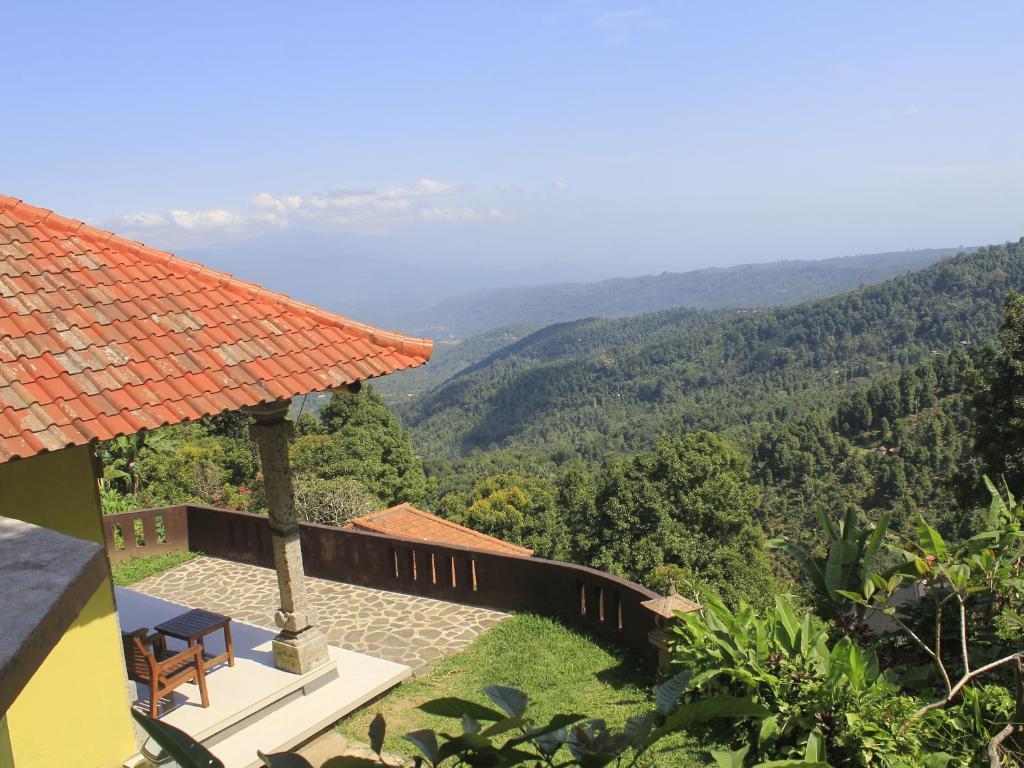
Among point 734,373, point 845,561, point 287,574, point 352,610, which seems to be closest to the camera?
point 845,561

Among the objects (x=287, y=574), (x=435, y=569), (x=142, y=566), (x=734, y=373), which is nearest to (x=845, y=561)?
(x=287, y=574)

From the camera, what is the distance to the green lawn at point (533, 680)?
627 cm

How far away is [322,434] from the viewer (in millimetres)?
30672

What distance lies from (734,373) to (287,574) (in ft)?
403

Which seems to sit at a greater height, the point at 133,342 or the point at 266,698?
the point at 133,342

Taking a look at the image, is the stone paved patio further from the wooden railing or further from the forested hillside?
the forested hillside

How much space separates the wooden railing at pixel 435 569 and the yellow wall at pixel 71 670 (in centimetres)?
406

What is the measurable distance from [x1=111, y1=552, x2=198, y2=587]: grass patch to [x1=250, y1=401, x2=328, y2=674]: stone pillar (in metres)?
4.22

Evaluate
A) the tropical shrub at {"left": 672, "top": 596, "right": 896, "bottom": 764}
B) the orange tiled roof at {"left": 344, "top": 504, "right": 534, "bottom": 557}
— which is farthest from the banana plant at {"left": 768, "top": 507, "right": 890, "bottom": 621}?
the orange tiled roof at {"left": 344, "top": 504, "right": 534, "bottom": 557}

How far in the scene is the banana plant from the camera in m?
5.05

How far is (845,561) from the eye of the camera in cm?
521

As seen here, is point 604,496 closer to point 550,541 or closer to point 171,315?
point 550,541

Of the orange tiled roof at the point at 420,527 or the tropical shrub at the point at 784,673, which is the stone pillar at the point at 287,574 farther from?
the orange tiled roof at the point at 420,527

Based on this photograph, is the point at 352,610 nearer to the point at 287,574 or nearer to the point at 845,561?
the point at 287,574
